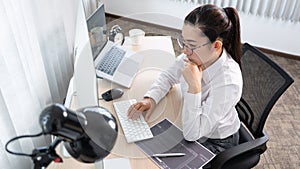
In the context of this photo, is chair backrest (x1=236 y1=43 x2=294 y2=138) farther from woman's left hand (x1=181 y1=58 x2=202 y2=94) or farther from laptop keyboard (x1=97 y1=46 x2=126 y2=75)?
laptop keyboard (x1=97 y1=46 x2=126 y2=75)

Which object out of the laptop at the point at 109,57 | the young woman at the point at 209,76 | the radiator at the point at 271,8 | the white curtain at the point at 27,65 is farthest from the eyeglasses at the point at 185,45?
the radiator at the point at 271,8

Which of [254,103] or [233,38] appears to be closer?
[233,38]

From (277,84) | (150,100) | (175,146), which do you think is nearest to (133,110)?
(150,100)

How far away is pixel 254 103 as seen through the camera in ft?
4.76

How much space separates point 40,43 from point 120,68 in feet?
1.30

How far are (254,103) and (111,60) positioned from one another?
0.72m

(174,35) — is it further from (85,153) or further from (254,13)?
(254,13)

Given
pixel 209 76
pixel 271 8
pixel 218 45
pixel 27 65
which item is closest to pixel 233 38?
pixel 218 45

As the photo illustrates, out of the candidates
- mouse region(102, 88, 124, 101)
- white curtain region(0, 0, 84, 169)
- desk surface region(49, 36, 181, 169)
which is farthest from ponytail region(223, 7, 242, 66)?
white curtain region(0, 0, 84, 169)

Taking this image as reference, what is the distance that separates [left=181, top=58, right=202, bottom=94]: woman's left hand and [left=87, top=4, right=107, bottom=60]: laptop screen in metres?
0.46

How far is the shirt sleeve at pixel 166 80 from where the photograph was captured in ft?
4.43

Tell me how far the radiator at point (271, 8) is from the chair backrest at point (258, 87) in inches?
53.3

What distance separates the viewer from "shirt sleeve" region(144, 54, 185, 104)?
1.35 m

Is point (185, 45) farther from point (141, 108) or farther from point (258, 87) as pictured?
point (258, 87)
